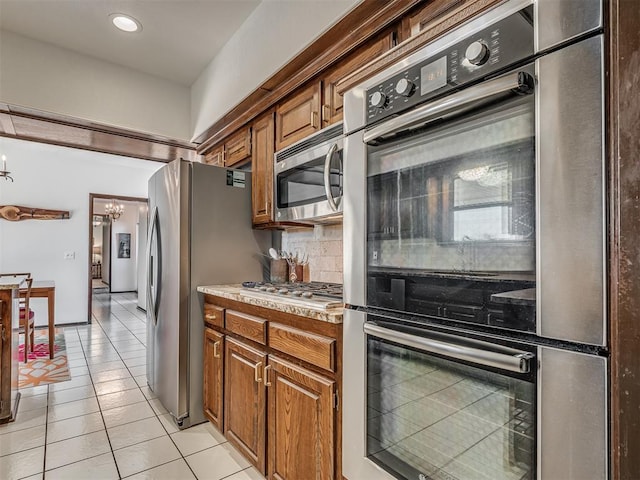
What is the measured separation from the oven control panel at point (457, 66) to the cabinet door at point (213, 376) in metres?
1.64

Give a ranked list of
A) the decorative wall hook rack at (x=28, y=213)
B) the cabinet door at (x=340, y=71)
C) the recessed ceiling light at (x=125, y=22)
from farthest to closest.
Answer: the decorative wall hook rack at (x=28, y=213) < the recessed ceiling light at (x=125, y=22) < the cabinet door at (x=340, y=71)

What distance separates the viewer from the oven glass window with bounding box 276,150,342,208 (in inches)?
70.9

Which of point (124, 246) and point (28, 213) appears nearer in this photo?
point (28, 213)

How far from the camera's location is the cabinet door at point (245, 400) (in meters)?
1.72

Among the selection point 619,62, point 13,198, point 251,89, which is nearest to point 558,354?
point 619,62

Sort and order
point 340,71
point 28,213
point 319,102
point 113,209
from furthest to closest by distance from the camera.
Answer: point 113,209 → point 28,213 → point 319,102 → point 340,71

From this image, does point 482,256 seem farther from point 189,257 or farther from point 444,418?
point 189,257

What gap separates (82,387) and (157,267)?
1.43m

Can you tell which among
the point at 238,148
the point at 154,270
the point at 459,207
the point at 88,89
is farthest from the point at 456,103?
the point at 88,89

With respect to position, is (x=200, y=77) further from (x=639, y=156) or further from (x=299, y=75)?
(x=639, y=156)

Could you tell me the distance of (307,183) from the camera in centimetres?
204

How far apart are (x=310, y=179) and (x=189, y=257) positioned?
38.3 inches

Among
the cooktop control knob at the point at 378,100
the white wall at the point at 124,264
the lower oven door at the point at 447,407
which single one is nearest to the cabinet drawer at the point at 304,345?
the lower oven door at the point at 447,407

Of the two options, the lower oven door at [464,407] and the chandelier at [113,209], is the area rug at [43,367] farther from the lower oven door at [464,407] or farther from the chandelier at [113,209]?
the chandelier at [113,209]
